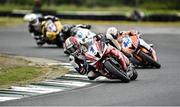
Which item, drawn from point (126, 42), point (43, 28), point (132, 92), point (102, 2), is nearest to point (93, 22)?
point (43, 28)

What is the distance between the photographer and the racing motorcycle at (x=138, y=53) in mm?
19641

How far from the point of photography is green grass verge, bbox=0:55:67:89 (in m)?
16.9

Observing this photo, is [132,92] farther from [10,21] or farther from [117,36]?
[10,21]

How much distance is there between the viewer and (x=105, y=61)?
16.5 metres

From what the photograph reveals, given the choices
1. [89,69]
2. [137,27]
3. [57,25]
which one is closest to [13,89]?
[89,69]

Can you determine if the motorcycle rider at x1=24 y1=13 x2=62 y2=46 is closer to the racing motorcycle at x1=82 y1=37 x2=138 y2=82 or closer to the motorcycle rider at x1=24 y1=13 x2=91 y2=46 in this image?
the motorcycle rider at x1=24 y1=13 x2=91 y2=46

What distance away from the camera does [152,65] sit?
64.7ft

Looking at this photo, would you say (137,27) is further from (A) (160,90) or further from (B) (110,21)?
(A) (160,90)

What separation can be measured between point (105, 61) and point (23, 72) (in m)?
2.93

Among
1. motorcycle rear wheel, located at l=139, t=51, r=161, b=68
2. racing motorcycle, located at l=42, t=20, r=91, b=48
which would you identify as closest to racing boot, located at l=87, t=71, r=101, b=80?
motorcycle rear wheel, located at l=139, t=51, r=161, b=68

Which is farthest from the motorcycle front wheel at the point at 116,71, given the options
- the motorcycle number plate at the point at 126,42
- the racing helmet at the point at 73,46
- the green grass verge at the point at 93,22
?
the green grass verge at the point at 93,22

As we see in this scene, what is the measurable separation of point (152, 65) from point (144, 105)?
699cm

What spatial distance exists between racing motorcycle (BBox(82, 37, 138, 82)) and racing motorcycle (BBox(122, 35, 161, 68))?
282 centimetres

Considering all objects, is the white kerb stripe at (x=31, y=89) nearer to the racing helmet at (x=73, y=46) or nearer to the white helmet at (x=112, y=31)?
the racing helmet at (x=73, y=46)
